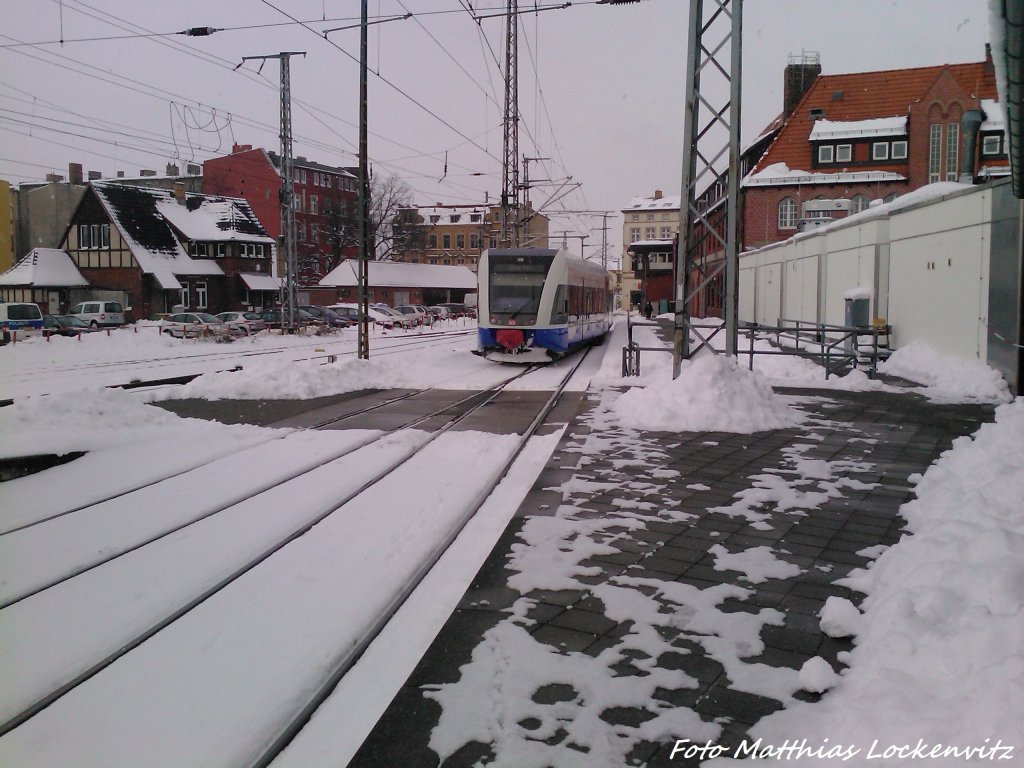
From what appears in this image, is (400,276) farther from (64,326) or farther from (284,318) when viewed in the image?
(64,326)

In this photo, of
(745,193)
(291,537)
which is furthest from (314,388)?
(745,193)

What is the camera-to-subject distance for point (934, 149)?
153ft

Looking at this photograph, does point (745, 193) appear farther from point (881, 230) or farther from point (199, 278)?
point (199, 278)

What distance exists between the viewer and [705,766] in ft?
10.9

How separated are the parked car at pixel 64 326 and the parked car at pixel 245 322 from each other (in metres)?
6.26

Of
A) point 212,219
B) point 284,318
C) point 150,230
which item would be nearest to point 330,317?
point 284,318

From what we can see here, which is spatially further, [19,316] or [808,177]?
[808,177]

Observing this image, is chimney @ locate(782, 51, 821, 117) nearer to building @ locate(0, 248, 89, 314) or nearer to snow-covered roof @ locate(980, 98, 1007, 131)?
snow-covered roof @ locate(980, 98, 1007, 131)

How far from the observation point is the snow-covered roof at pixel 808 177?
46.8 metres

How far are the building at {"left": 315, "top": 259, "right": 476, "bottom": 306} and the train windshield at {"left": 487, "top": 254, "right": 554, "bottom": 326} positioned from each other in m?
48.3

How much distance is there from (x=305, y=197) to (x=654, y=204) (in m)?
58.8

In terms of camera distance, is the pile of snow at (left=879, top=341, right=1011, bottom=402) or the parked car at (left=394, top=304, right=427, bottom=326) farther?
the parked car at (left=394, top=304, right=427, bottom=326)

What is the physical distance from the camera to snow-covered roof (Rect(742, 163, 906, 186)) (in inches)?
1844

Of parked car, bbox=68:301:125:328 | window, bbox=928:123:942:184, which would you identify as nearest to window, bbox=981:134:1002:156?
window, bbox=928:123:942:184
